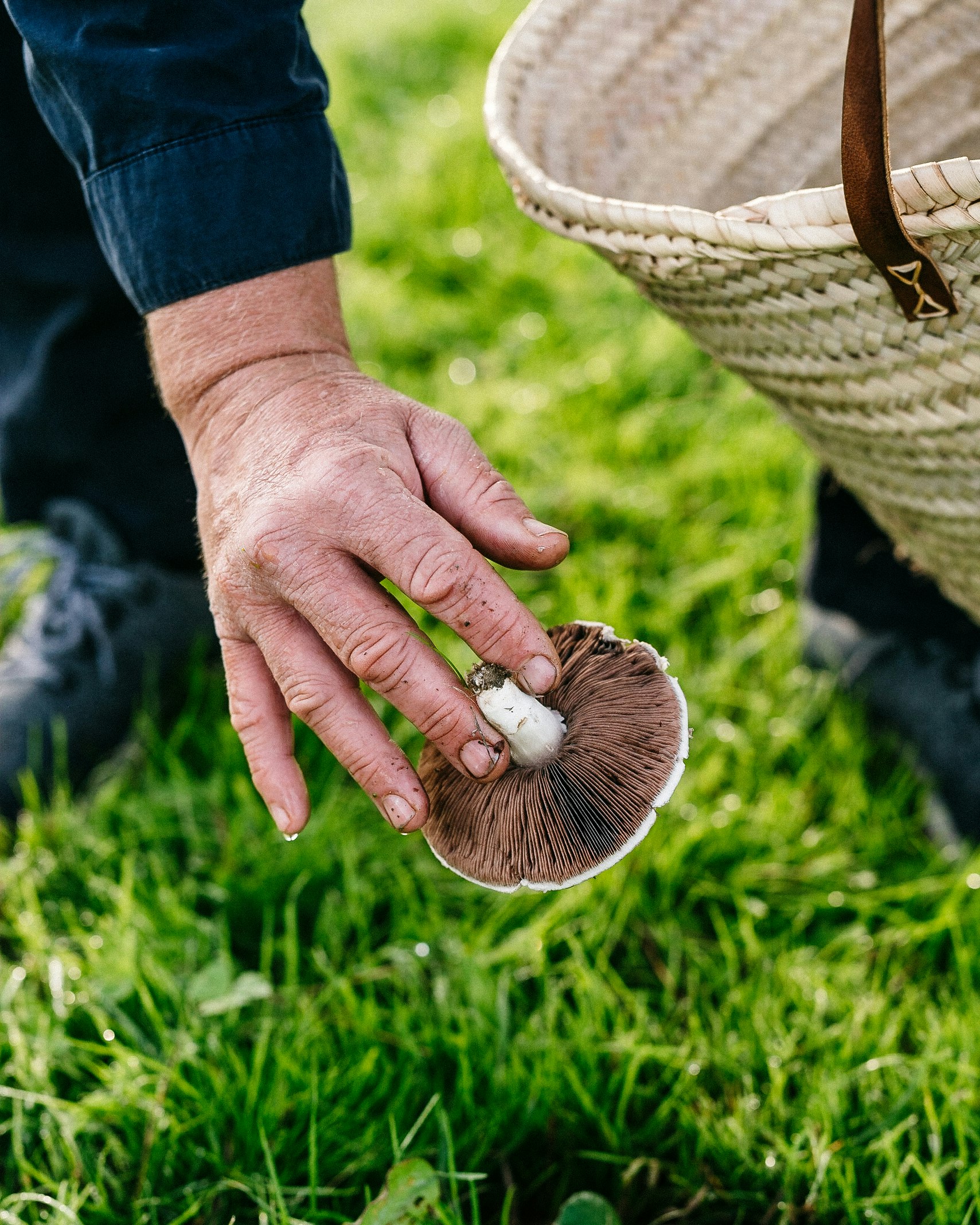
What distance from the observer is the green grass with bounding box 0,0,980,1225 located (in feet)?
3.64

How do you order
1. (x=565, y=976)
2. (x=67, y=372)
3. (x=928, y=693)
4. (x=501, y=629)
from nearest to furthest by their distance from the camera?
(x=501, y=629), (x=565, y=976), (x=928, y=693), (x=67, y=372)

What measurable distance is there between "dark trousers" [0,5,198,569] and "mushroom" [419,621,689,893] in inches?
35.3

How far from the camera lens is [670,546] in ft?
6.41

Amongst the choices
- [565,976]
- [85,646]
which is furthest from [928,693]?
[85,646]

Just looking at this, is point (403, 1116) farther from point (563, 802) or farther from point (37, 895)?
point (37, 895)

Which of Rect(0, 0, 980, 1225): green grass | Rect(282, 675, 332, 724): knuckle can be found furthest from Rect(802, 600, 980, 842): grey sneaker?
Rect(282, 675, 332, 724): knuckle

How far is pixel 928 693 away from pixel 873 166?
42.2 inches

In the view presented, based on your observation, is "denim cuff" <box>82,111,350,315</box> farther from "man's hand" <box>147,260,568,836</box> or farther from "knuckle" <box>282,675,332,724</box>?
"knuckle" <box>282,675,332,724</box>

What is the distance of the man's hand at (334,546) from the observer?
32.6 inches

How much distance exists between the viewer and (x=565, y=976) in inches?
53.4

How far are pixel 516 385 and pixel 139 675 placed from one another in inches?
41.6

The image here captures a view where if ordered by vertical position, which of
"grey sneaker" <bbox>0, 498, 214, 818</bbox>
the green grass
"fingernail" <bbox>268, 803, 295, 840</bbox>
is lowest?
"grey sneaker" <bbox>0, 498, 214, 818</bbox>

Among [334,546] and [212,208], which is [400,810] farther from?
[212,208]

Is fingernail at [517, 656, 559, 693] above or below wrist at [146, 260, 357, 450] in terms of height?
below
